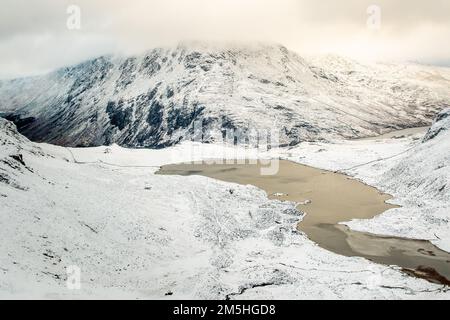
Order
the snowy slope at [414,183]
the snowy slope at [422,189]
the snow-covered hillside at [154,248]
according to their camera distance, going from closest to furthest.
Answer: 1. the snow-covered hillside at [154,248]
2. the snowy slope at [422,189]
3. the snowy slope at [414,183]

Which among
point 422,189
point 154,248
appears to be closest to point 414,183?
point 422,189

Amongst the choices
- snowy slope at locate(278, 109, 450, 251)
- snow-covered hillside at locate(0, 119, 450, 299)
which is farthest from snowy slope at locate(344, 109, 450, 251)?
snow-covered hillside at locate(0, 119, 450, 299)

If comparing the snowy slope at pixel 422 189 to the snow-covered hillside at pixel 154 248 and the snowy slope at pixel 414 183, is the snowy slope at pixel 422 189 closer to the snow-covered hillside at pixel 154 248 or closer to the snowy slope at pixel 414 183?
the snowy slope at pixel 414 183

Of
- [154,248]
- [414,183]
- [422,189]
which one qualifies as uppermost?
[154,248]

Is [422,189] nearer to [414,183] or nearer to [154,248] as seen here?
[414,183]

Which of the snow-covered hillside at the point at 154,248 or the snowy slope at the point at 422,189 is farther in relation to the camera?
the snowy slope at the point at 422,189

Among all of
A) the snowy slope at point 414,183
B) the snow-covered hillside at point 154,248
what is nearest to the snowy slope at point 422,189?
the snowy slope at point 414,183

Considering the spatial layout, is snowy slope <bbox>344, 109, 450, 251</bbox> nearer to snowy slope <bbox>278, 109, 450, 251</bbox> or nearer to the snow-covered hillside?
snowy slope <bbox>278, 109, 450, 251</bbox>

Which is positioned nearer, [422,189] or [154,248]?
[154,248]
